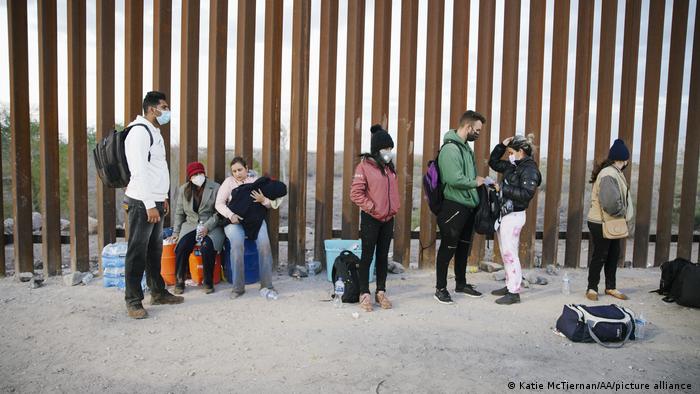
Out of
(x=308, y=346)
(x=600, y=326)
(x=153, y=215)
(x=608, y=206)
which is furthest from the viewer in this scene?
(x=608, y=206)

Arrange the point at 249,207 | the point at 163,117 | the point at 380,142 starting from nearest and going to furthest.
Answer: the point at 163,117 < the point at 380,142 < the point at 249,207

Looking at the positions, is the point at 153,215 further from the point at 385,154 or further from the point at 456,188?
the point at 456,188

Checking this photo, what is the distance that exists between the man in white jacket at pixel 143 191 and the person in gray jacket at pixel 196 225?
2.11ft

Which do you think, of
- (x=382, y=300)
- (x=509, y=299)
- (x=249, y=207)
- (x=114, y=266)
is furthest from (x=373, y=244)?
(x=114, y=266)

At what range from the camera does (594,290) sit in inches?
224

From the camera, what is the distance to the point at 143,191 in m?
4.80

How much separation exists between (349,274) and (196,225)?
6.16 ft

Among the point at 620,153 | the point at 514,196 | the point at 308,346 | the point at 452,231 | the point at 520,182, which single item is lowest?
the point at 308,346

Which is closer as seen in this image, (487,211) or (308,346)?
(308,346)

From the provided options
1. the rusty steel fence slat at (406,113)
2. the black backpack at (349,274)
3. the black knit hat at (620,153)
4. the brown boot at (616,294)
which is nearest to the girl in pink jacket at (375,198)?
the black backpack at (349,274)

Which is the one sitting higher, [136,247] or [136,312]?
[136,247]

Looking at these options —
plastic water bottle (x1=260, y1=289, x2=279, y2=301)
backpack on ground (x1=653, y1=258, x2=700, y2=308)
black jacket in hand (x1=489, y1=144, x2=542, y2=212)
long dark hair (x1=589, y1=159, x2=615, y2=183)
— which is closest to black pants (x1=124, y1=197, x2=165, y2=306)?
plastic water bottle (x1=260, y1=289, x2=279, y2=301)

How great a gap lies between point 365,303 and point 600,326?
2.15m

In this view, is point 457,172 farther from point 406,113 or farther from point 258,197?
point 258,197
